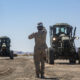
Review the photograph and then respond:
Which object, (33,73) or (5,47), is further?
(5,47)

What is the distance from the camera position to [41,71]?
964cm

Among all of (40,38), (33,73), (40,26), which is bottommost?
(33,73)

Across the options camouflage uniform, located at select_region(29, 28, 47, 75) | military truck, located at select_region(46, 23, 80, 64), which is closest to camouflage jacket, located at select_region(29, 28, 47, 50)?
camouflage uniform, located at select_region(29, 28, 47, 75)

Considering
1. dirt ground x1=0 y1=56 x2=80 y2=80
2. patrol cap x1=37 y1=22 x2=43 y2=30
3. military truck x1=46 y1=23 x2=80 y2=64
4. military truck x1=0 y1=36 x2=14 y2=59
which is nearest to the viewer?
dirt ground x1=0 y1=56 x2=80 y2=80

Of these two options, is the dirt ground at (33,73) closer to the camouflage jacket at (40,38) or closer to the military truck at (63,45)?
the camouflage jacket at (40,38)

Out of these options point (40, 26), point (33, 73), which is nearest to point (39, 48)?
point (40, 26)

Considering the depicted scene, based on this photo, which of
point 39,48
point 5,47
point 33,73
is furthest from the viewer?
point 5,47

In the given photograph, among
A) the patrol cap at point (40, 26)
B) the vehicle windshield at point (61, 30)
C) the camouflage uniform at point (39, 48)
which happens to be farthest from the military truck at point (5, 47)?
the patrol cap at point (40, 26)

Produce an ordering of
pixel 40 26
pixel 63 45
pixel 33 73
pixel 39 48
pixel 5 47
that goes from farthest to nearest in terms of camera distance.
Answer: pixel 5 47 < pixel 63 45 < pixel 33 73 < pixel 39 48 < pixel 40 26

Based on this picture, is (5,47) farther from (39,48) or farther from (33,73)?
(39,48)

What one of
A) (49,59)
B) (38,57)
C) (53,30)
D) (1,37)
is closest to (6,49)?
(1,37)

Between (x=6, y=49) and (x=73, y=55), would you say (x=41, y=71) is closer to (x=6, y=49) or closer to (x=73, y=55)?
(x=73, y=55)

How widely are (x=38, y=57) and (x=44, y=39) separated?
1.92 feet

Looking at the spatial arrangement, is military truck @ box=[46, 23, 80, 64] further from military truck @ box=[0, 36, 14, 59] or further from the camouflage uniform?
military truck @ box=[0, 36, 14, 59]
